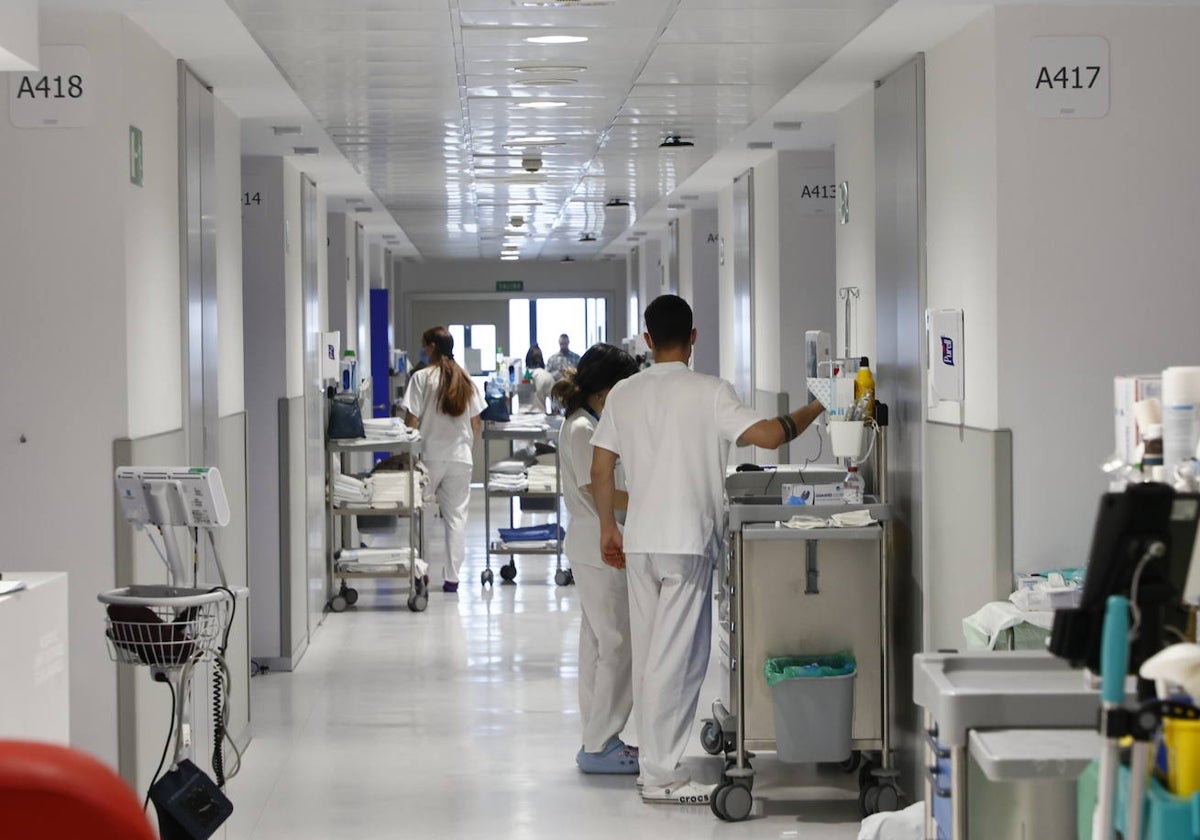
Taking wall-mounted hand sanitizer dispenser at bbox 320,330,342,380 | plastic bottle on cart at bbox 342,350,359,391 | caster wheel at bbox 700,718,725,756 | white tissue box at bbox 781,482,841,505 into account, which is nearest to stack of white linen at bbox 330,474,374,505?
wall-mounted hand sanitizer dispenser at bbox 320,330,342,380

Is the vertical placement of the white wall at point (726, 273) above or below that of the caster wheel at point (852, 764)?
above

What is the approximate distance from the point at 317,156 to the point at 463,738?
3.50 meters

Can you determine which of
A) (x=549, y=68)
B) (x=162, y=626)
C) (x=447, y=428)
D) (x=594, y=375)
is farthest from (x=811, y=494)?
(x=447, y=428)

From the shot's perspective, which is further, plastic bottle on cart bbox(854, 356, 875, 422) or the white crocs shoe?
plastic bottle on cart bbox(854, 356, 875, 422)

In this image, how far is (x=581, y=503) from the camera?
5.97 m

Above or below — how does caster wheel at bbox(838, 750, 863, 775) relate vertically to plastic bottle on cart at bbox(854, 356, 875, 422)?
below

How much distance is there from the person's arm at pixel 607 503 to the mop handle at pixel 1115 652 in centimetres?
362

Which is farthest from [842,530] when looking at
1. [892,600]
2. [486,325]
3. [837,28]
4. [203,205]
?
[486,325]

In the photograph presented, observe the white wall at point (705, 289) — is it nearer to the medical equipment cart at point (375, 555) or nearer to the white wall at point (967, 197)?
the medical equipment cart at point (375, 555)

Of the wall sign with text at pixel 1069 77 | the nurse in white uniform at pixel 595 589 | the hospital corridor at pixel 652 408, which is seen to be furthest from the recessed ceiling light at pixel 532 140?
the wall sign with text at pixel 1069 77

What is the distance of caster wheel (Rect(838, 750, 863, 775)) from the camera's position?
6164 mm

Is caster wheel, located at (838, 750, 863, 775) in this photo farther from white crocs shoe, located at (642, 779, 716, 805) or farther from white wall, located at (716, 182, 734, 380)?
white wall, located at (716, 182, 734, 380)

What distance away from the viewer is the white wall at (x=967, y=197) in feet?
16.5

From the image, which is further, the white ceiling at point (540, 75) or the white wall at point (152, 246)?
the white ceiling at point (540, 75)
